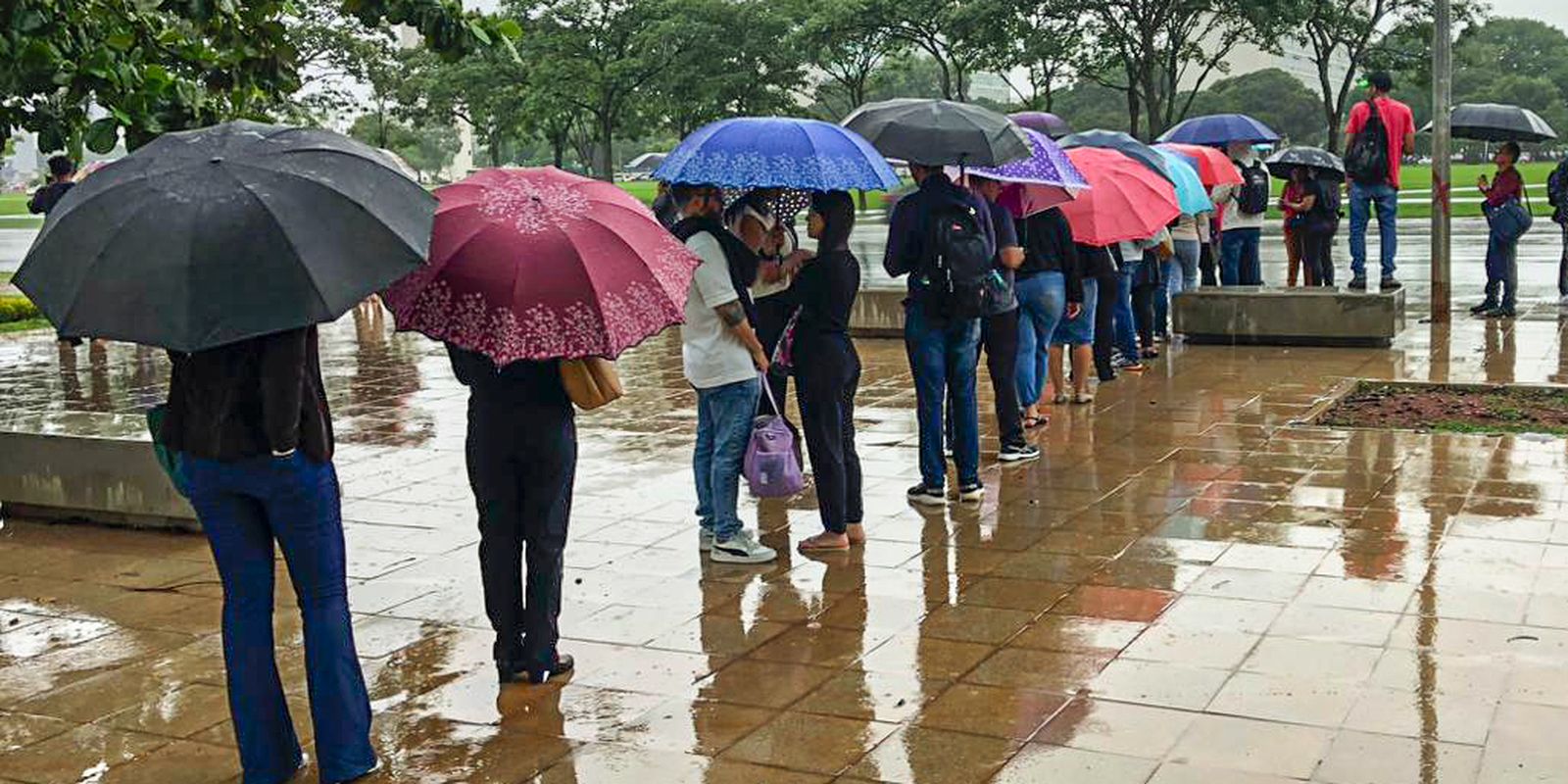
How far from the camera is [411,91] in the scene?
3788 centimetres

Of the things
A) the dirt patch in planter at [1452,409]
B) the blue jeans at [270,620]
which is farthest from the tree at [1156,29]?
the blue jeans at [270,620]

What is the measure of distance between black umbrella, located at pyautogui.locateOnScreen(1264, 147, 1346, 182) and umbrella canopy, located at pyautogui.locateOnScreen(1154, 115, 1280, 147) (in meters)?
0.74

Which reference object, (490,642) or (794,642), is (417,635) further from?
(794,642)

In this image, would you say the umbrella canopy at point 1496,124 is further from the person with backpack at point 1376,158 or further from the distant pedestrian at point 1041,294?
the distant pedestrian at point 1041,294

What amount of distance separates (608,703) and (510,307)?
127 cm

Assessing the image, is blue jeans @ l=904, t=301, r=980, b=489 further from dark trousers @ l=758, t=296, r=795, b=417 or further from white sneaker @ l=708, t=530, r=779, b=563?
white sneaker @ l=708, t=530, r=779, b=563

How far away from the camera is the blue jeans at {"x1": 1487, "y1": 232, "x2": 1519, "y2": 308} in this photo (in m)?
14.8

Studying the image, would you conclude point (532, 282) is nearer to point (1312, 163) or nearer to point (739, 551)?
point (739, 551)

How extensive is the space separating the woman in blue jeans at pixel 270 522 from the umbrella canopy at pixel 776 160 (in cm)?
229

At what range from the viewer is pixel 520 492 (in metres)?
5.66

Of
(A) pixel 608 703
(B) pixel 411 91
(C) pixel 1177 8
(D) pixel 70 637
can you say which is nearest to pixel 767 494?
(A) pixel 608 703

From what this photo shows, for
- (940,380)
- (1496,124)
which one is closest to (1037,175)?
(940,380)

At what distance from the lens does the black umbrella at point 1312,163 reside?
14.9m

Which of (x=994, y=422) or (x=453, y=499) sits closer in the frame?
(x=453, y=499)
